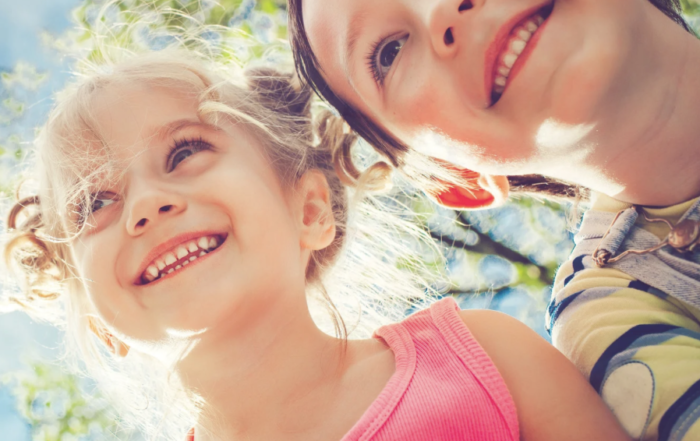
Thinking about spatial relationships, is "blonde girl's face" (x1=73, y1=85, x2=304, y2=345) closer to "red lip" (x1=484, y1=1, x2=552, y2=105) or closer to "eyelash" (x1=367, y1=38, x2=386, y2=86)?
"eyelash" (x1=367, y1=38, x2=386, y2=86)

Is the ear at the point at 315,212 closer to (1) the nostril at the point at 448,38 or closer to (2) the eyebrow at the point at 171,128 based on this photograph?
(2) the eyebrow at the point at 171,128

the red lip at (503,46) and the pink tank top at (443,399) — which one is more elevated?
the red lip at (503,46)

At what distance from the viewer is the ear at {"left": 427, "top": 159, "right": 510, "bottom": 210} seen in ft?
7.39

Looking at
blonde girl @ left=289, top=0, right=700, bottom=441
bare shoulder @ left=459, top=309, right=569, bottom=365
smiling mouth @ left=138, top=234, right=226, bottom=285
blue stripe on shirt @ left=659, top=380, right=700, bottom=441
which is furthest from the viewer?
smiling mouth @ left=138, top=234, right=226, bottom=285

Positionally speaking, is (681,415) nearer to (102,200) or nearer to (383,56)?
(383,56)

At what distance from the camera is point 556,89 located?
1.59m

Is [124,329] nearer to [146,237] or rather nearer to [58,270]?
[146,237]

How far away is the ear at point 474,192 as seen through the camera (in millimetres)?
2254

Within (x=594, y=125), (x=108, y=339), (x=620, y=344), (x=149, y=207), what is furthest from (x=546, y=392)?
(x=108, y=339)

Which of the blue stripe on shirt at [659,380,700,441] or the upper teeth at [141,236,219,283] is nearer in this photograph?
the blue stripe on shirt at [659,380,700,441]

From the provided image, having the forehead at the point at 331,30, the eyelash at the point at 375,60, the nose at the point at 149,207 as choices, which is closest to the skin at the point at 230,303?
the nose at the point at 149,207

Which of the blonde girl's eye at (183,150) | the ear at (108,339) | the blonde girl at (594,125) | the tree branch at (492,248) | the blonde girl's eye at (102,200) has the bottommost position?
the tree branch at (492,248)

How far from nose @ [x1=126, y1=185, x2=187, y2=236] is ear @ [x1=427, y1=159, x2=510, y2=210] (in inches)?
40.5

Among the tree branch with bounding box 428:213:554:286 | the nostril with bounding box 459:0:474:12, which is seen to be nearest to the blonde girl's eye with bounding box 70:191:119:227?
the nostril with bounding box 459:0:474:12
